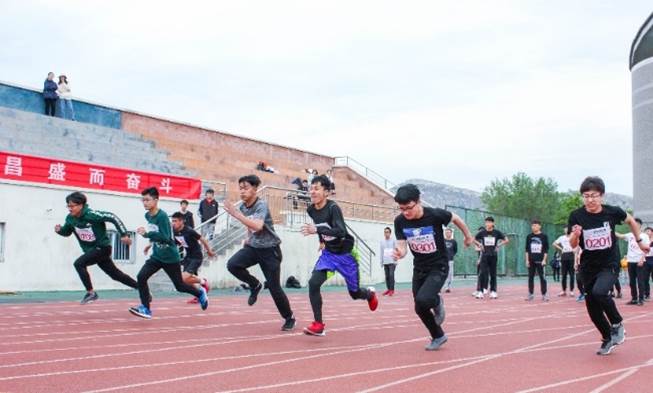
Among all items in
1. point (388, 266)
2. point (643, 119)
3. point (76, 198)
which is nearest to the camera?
point (76, 198)

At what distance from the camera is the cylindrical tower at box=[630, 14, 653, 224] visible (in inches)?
1807

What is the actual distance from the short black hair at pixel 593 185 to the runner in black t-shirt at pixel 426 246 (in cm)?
127

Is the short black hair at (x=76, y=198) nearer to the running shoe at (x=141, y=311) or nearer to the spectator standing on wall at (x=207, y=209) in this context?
the running shoe at (x=141, y=311)

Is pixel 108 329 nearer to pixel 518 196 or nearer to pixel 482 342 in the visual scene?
pixel 482 342

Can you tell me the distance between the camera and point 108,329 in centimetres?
990

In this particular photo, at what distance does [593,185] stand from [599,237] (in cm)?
56

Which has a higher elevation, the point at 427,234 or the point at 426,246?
the point at 427,234

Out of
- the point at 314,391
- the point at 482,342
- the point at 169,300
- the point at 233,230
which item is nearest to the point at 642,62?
the point at 233,230

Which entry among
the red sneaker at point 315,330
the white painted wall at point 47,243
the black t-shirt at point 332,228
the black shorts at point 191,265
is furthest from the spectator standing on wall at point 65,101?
the red sneaker at point 315,330

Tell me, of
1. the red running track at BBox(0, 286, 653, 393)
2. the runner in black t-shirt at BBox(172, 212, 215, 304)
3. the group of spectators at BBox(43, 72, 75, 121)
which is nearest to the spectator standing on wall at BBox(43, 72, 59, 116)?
the group of spectators at BBox(43, 72, 75, 121)

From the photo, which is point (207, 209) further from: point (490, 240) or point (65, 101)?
point (490, 240)

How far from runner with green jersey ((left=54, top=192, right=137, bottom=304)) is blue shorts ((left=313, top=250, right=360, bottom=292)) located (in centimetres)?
369

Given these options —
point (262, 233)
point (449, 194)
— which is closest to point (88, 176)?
point (262, 233)

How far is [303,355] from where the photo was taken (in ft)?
24.9
